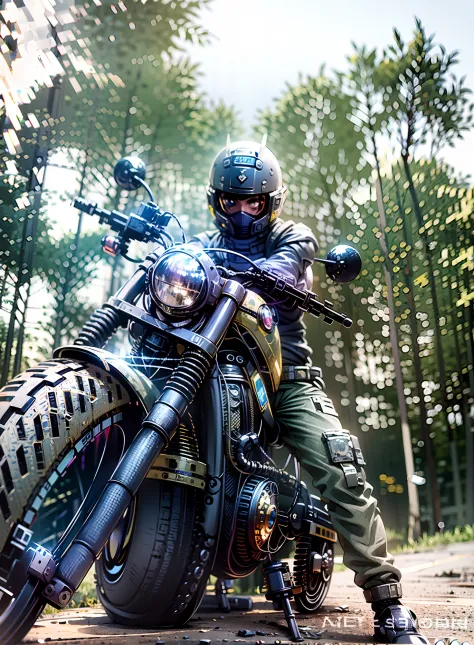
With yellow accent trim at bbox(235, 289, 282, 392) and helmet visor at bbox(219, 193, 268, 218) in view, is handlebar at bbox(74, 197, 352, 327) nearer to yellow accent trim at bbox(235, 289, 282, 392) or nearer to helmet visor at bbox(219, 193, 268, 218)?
yellow accent trim at bbox(235, 289, 282, 392)

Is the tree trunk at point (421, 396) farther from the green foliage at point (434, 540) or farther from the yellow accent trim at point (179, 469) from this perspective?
the yellow accent trim at point (179, 469)

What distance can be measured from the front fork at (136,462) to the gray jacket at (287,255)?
455 mm

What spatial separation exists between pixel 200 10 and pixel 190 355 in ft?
8.38

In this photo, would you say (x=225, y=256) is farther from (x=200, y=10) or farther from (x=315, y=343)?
(x=200, y=10)

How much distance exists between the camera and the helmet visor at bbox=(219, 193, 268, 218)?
2359 millimetres

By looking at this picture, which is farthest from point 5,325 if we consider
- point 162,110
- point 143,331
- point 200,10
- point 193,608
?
point 162,110

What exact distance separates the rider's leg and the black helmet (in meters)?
0.62

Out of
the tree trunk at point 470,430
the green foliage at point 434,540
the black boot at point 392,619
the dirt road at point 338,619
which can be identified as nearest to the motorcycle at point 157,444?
the dirt road at point 338,619

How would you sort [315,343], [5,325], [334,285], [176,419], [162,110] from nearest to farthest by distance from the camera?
[176,419] < [5,325] < [334,285] < [315,343] < [162,110]

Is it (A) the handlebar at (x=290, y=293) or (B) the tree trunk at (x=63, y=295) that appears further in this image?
(B) the tree trunk at (x=63, y=295)

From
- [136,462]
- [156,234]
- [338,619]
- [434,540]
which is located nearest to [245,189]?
[156,234]

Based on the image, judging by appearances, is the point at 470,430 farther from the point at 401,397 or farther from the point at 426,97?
the point at 426,97

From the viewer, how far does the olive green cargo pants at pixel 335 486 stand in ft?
6.40

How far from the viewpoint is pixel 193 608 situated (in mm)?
1850
